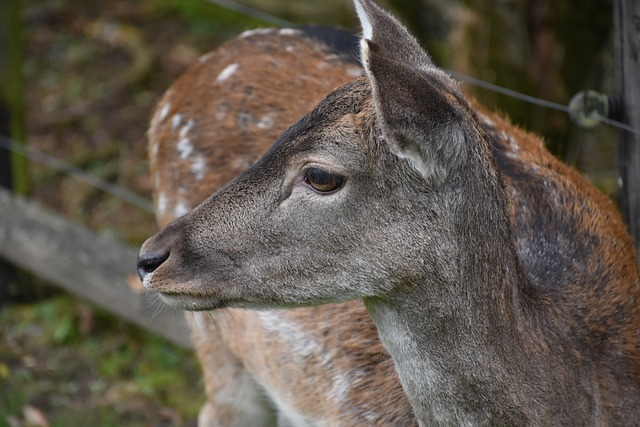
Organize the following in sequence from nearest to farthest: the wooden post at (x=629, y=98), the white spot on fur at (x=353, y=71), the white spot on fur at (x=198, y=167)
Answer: the wooden post at (x=629, y=98), the white spot on fur at (x=353, y=71), the white spot on fur at (x=198, y=167)

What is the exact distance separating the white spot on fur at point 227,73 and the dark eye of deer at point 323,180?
1636mm

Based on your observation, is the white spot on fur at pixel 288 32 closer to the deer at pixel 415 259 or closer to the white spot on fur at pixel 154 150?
the white spot on fur at pixel 154 150

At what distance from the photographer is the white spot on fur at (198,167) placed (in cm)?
430

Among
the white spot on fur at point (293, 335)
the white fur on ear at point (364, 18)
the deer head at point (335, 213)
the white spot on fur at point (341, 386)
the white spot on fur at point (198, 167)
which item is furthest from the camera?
the white spot on fur at point (198, 167)

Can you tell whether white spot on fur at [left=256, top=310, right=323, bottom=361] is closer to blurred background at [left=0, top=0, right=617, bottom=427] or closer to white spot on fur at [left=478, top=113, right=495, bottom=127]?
white spot on fur at [left=478, top=113, right=495, bottom=127]

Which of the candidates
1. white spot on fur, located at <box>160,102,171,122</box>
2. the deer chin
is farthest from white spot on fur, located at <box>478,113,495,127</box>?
white spot on fur, located at <box>160,102,171,122</box>

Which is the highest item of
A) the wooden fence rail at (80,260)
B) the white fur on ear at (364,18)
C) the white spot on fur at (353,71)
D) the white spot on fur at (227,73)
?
the white fur on ear at (364,18)

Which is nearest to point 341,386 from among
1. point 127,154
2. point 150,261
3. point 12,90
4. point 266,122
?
point 150,261

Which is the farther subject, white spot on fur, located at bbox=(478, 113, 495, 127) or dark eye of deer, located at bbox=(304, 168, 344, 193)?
white spot on fur, located at bbox=(478, 113, 495, 127)

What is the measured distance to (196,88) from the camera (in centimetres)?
452

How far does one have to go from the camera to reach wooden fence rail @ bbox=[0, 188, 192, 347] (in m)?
5.69

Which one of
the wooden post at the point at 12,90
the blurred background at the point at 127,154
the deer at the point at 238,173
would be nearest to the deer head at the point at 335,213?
the deer at the point at 238,173

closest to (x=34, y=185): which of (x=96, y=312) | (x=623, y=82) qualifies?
(x=96, y=312)

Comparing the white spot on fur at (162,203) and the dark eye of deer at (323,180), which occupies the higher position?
the dark eye of deer at (323,180)
